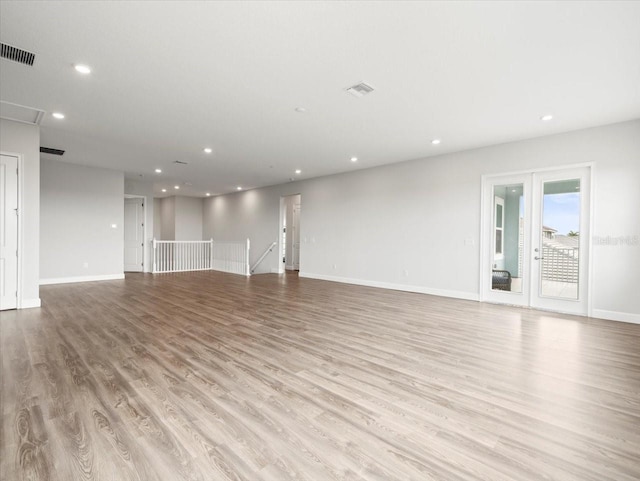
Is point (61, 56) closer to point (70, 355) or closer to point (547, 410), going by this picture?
point (70, 355)

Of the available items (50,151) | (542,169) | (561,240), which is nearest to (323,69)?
(542,169)

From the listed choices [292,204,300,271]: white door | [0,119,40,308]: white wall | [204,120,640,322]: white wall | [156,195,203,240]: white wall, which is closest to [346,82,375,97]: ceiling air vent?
[204,120,640,322]: white wall

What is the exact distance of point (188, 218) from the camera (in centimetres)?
1369

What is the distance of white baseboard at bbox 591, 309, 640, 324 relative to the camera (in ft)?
14.8

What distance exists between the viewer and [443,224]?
21.4 feet

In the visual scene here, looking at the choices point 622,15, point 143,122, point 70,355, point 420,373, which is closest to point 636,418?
point 420,373

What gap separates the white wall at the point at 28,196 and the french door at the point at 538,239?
7.92 m

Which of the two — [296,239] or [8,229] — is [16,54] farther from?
[296,239]

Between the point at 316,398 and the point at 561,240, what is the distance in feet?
17.0

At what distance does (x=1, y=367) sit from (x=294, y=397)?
2.72m

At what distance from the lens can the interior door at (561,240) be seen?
4961 millimetres

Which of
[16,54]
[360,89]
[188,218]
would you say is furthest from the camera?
[188,218]

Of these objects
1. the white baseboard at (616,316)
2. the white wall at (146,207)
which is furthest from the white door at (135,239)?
the white baseboard at (616,316)

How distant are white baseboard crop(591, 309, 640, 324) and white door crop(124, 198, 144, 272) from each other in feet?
37.8
